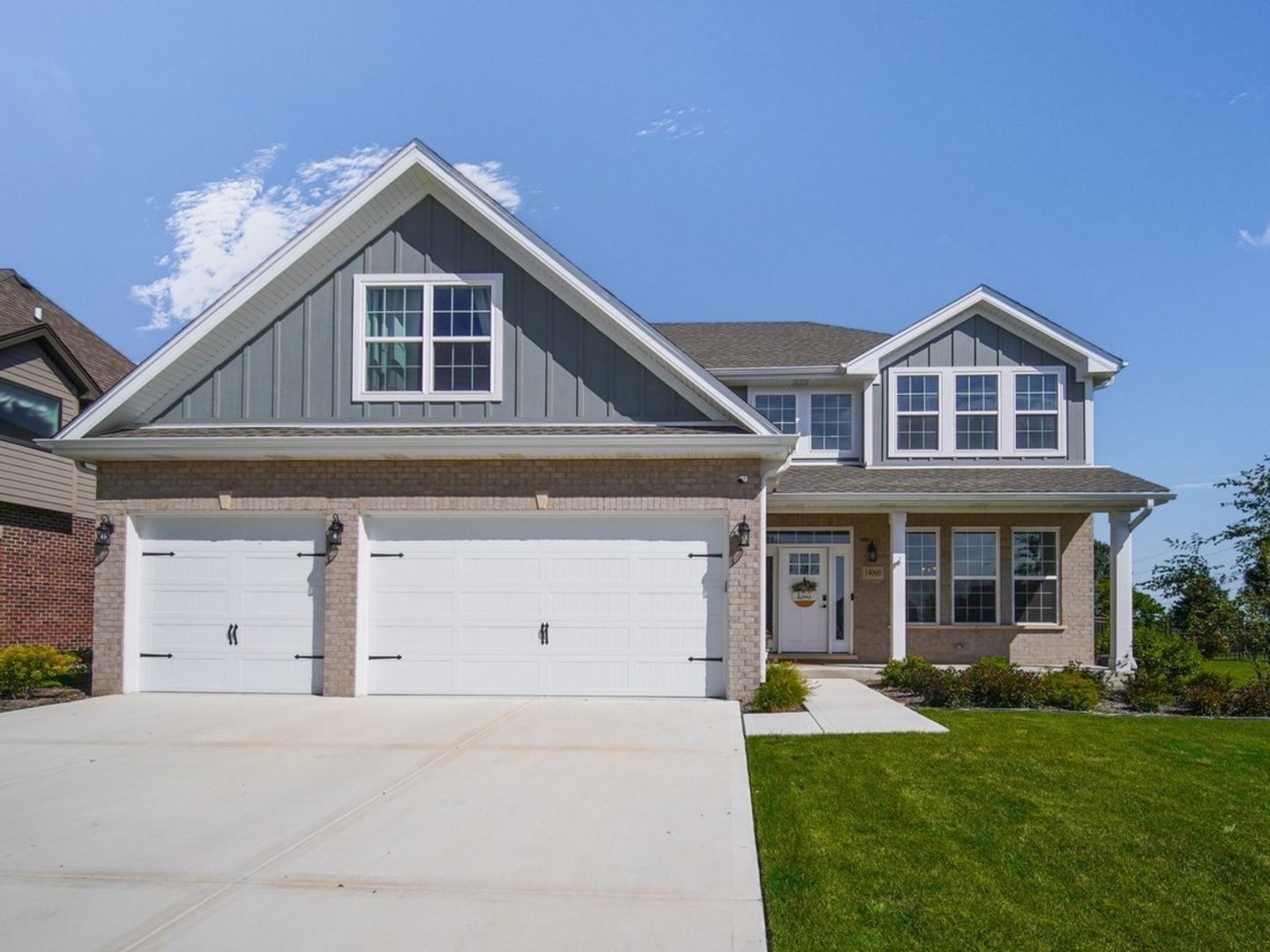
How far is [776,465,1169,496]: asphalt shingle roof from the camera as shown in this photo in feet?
54.9

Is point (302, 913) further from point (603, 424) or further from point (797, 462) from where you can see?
point (797, 462)

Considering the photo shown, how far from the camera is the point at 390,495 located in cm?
1266

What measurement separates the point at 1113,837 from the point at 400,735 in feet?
21.4

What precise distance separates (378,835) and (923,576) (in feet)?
44.8

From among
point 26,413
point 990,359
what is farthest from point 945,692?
point 26,413

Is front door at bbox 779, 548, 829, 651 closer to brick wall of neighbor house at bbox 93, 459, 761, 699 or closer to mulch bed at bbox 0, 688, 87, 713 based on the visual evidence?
brick wall of neighbor house at bbox 93, 459, 761, 699

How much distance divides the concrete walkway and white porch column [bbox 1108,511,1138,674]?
5.77 metres

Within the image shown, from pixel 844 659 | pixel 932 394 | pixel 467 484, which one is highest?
pixel 932 394

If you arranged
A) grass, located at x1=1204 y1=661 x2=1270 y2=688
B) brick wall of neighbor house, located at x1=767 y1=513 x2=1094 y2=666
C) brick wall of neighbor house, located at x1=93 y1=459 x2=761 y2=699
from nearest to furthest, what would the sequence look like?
1. brick wall of neighbor house, located at x1=93 y1=459 x2=761 y2=699
2. grass, located at x1=1204 y1=661 x2=1270 y2=688
3. brick wall of neighbor house, located at x1=767 y1=513 x2=1094 y2=666

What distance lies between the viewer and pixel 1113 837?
6719 mm

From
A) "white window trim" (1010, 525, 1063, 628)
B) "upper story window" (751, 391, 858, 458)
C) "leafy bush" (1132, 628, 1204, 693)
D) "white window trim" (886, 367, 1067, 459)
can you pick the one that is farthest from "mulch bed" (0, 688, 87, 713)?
"white window trim" (1010, 525, 1063, 628)

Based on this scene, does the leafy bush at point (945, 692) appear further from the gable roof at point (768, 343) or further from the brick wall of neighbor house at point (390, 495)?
the gable roof at point (768, 343)

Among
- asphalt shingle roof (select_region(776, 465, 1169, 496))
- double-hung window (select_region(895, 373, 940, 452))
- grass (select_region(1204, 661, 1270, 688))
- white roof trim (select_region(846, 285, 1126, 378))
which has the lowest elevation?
grass (select_region(1204, 661, 1270, 688))

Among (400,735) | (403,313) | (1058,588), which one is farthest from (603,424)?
(1058,588)
